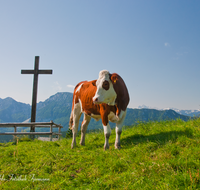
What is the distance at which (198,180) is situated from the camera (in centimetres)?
282

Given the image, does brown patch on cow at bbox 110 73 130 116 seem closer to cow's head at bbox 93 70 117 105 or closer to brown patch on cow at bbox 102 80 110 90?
cow's head at bbox 93 70 117 105

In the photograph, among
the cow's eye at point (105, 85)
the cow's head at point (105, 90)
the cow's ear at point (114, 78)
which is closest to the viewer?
the cow's head at point (105, 90)

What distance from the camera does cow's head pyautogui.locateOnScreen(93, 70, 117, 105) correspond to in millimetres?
5680

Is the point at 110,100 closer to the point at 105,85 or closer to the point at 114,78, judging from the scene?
the point at 105,85

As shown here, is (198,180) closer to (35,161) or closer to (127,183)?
(127,183)

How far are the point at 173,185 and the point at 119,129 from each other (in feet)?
10.9

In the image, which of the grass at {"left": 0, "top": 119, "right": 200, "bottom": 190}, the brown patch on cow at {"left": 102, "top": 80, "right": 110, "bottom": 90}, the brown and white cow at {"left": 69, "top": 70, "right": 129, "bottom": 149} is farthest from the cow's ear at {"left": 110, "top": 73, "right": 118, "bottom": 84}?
the grass at {"left": 0, "top": 119, "right": 200, "bottom": 190}

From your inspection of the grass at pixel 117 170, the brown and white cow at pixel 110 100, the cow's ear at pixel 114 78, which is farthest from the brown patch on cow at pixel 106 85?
the grass at pixel 117 170

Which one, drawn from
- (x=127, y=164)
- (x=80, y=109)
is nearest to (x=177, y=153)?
(x=127, y=164)

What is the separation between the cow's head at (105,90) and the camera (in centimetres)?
568

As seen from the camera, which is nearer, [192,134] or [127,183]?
[127,183]

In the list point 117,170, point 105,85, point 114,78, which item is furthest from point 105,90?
point 117,170

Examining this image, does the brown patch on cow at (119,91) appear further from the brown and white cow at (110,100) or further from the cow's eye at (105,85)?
the cow's eye at (105,85)

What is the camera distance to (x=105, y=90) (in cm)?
577
